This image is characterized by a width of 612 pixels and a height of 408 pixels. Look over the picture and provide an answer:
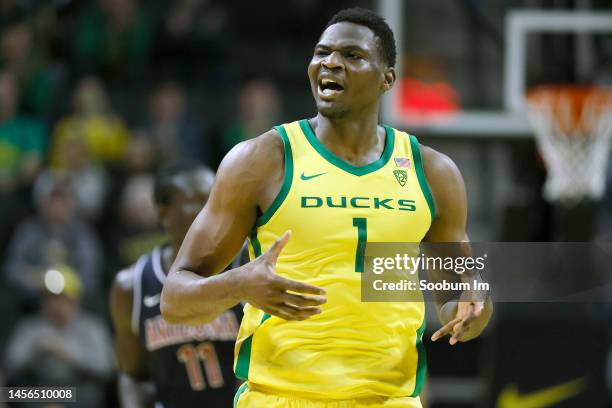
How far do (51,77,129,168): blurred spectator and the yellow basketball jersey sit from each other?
22.7 feet

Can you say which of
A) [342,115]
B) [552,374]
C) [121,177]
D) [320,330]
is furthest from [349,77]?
[121,177]

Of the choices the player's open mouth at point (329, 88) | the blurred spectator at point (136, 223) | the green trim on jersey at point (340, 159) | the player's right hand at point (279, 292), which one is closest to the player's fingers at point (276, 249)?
the player's right hand at point (279, 292)

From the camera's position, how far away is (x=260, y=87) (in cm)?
1072

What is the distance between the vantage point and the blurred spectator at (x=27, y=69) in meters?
11.1

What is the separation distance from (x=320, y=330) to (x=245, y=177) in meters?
0.57

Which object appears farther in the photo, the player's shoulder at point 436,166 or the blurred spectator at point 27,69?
the blurred spectator at point 27,69

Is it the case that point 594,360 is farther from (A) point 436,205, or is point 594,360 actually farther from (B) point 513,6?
(A) point 436,205

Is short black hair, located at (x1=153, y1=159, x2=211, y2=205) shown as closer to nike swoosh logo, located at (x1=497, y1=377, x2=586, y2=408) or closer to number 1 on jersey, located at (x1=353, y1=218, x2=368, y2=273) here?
number 1 on jersey, located at (x1=353, y1=218, x2=368, y2=273)

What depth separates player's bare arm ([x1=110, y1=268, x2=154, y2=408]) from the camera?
548 cm

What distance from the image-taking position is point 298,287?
3.32m

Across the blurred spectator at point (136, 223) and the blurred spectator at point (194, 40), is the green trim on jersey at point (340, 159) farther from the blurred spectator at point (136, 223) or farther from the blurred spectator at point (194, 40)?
the blurred spectator at point (194, 40)

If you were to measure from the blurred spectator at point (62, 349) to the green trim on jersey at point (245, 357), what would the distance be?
432 cm

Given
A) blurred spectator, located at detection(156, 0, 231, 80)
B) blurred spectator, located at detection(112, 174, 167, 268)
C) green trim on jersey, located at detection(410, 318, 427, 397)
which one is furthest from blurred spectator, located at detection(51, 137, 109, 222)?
green trim on jersey, located at detection(410, 318, 427, 397)

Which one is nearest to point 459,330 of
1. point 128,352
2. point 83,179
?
point 128,352
